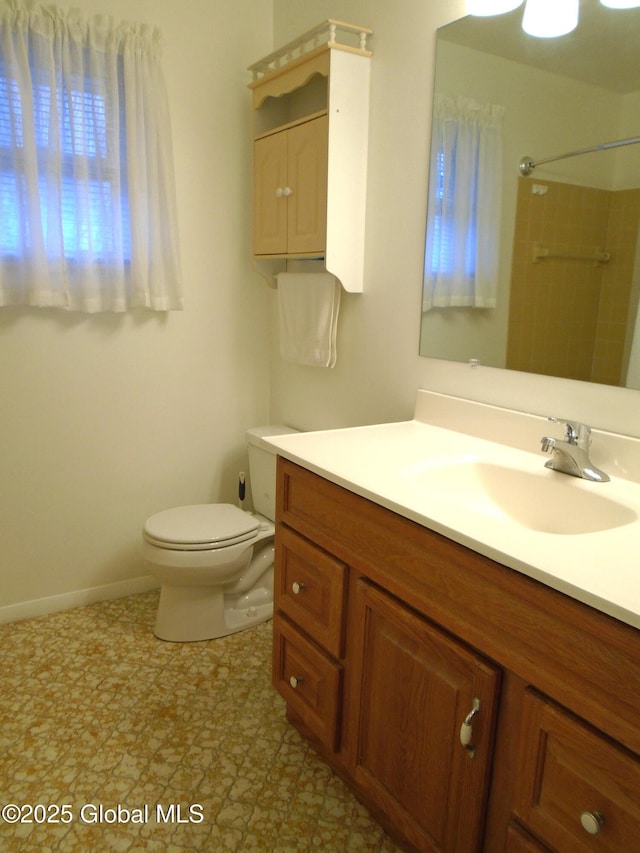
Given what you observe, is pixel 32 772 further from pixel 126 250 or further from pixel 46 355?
pixel 126 250

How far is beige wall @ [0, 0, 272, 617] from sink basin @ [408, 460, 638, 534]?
4.62 ft

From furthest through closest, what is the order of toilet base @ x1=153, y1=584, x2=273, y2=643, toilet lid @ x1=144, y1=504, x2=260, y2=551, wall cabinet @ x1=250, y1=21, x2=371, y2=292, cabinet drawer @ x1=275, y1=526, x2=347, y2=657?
toilet base @ x1=153, y1=584, x2=273, y2=643, toilet lid @ x1=144, y1=504, x2=260, y2=551, wall cabinet @ x1=250, y1=21, x2=371, y2=292, cabinet drawer @ x1=275, y1=526, x2=347, y2=657

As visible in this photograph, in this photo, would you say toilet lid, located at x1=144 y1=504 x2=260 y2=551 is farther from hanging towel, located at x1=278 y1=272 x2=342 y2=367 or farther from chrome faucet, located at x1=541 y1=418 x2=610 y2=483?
chrome faucet, located at x1=541 y1=418 x2=610 y2=483

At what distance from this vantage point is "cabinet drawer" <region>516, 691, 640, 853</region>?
0.85m

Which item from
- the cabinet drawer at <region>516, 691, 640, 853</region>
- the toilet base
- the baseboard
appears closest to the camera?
the cabinet drawer at <region>516, 691, 640, 853</region>

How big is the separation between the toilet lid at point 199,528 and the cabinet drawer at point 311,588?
50 centimetres

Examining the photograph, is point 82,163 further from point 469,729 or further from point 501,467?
point 469,729

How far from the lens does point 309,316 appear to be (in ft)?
7.39

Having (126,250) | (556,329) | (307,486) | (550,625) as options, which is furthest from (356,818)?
(126,250)

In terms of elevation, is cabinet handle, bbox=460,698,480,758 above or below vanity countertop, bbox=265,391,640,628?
below

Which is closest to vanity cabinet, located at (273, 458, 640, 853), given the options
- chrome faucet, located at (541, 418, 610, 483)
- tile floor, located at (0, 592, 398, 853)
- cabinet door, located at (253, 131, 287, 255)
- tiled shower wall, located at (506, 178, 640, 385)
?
tile floor, located at (0, 592, 398, 853)

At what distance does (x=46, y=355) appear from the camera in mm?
2258

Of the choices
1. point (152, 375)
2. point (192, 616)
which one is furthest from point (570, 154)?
point (192, 616)

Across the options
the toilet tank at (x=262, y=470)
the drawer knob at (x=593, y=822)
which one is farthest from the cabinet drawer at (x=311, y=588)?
the toilet tank at (x=262, y=470)
